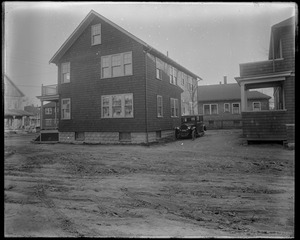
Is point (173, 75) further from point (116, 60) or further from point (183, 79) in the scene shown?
point (116, 60)

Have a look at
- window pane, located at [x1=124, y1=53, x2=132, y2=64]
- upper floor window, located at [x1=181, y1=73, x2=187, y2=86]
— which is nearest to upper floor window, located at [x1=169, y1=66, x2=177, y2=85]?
upper floor window, located at [x1=181, y1=73, x2=187, y2=86]

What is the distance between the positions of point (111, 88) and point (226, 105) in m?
4.96

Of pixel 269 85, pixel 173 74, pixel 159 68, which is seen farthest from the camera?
pixel 173 74

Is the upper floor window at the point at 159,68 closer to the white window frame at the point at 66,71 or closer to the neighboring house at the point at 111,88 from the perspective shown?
the neighboring house at the point at 111,88

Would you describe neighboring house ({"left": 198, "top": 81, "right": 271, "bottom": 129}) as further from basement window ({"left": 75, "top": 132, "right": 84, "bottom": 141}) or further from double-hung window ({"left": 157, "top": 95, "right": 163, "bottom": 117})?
basement window ({"left": 75, "top": 132, "right": 84, "bottom": 141})

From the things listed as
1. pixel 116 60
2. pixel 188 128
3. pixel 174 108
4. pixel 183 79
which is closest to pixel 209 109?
pixel 183 79

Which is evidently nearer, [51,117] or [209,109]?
[51,117]

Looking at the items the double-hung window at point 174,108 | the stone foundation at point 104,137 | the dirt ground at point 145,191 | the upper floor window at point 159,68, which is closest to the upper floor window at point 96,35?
the stone foundation at point 104,137

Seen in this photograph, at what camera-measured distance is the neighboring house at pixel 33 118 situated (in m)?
3.68

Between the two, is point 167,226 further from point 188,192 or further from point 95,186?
point 95,186

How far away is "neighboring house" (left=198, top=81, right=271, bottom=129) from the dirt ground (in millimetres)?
2786

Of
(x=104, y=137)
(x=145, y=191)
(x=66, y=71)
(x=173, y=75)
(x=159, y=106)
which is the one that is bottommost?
(x=145, y=191)

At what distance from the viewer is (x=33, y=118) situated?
4.04 metres

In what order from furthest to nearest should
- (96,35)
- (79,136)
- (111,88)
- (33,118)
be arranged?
(111,88) → (96,35) → (79,136) → (33,118)
